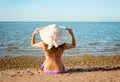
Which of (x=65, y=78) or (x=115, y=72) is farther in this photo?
(x=115, y=72)

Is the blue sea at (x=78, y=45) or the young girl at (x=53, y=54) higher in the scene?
the young girl at (x=53, y=54)

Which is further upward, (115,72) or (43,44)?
(43,44)

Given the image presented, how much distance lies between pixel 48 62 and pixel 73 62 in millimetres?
4916

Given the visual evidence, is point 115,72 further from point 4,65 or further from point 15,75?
point 4,65

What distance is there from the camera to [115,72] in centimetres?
804

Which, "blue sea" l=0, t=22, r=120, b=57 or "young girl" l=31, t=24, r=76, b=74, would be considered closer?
"young girl" l=31, t=24, r=76, b=74

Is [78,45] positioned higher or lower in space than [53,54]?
lower

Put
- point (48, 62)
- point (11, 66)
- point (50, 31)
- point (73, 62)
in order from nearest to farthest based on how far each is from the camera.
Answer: point (50, 31)
point (48, 62)
point (11, 66)
point (73, 62)

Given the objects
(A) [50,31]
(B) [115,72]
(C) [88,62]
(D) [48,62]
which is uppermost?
(A) [50,31]

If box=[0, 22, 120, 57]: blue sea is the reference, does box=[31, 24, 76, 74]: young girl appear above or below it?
above

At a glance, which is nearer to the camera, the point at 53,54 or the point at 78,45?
the point at 53,54

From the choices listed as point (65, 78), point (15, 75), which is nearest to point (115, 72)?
point (65, 78)

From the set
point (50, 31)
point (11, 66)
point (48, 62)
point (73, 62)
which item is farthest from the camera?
point (73, 62)

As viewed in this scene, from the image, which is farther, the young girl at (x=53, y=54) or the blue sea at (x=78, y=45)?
the blue sea at (x=78, y=45)
